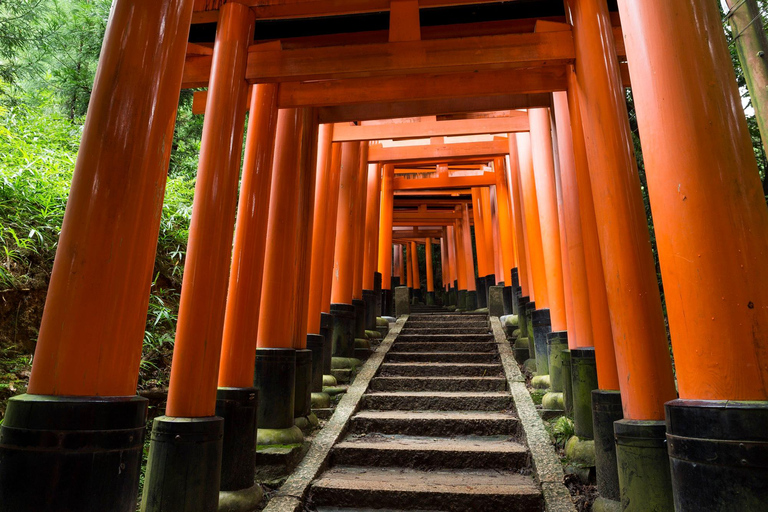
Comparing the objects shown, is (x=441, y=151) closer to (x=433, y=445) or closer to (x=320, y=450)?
(x=433, y=445)

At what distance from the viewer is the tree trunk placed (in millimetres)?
4414

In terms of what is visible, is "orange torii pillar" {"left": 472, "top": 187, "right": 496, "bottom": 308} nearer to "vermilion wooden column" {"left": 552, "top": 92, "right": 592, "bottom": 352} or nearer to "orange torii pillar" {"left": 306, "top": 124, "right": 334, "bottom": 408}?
"orange torii pillar" {"left": 306, "top": 124, "right": 334, "bottom": 408}

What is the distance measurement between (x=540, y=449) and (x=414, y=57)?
3.30 metres

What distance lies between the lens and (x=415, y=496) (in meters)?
3.59

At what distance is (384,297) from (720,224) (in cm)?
1013

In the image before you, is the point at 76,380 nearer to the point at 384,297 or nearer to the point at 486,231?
the point at 384,297

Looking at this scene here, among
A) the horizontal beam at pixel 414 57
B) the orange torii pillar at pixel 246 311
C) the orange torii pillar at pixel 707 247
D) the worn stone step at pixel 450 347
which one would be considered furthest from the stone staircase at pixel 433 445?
the horizontal beam at pixel 414 57

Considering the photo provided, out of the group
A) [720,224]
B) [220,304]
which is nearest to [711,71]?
[720,224]

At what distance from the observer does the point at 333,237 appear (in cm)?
656

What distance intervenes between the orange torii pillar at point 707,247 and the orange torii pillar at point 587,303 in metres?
1.56

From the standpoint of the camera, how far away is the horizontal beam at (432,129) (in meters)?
6.53

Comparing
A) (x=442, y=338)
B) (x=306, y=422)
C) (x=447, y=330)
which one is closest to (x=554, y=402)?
(x=306, y=422)

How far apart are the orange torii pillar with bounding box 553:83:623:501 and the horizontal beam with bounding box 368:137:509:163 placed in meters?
3.61

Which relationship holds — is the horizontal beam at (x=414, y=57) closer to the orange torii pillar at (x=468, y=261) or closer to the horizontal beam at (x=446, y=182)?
the horizontal beam at (x=446, y=182)
